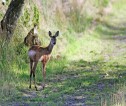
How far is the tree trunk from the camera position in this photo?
14328 millimetres

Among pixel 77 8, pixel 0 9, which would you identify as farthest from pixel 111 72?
pixel 77 8

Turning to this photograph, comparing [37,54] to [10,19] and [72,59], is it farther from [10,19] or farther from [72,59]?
[72,59]

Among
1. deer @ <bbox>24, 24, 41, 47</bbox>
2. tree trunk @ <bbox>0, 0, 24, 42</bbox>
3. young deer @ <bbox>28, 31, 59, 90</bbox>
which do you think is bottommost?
young deer @ <bbox>28, 31, 59, 90</bbox>

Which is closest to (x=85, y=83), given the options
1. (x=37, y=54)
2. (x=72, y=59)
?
(x=37, y=54)

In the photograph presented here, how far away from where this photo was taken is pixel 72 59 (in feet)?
55.2

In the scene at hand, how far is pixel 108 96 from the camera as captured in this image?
12.1m

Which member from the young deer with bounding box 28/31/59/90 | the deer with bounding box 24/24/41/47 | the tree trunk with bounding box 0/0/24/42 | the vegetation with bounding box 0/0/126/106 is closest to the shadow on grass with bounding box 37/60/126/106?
the vegetation with bounding box 0/0/126/106

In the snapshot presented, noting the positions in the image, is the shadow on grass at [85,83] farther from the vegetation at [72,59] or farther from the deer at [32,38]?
the deer at [32,38]

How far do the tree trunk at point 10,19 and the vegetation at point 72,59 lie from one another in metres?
0.33

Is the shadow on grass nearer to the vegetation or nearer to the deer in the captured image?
the vegetation

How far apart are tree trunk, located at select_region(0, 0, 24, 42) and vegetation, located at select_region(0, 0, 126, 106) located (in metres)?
0.33

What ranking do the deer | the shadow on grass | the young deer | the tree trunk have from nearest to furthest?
the shadow on grass
the young deer
the tree trunk
the deer

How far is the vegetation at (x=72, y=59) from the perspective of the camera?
40.1 ft

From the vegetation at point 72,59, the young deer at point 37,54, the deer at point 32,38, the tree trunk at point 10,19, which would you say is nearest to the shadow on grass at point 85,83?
the vegetation at point 72,59
